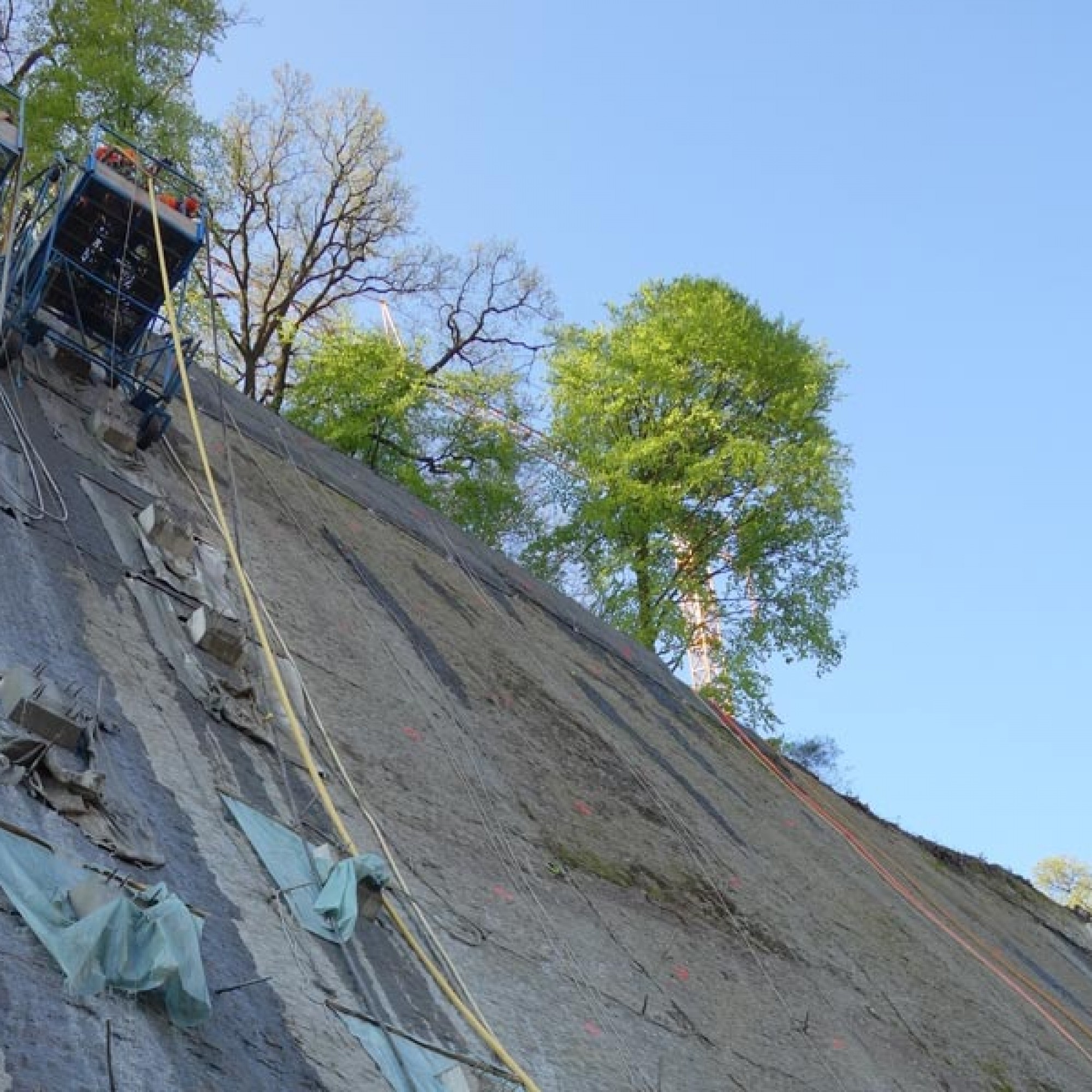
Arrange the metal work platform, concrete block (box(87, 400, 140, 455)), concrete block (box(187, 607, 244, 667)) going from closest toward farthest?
1. concrete block (box(187, 607, 244, 667))
2. concrete block (box(87, 400, 140, 455))
3. the metal work platform

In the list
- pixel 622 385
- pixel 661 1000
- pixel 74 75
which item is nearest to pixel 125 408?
pixel 661 1000

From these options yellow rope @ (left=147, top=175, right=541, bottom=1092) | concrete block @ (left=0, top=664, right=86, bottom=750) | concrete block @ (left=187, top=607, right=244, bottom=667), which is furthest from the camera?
concrete block @ (left=187, top=607, right=244, bottom=667)

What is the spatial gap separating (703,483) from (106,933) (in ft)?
59.0

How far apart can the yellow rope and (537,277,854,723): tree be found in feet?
40.2

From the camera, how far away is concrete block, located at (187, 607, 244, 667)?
748cm

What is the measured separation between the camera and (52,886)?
4.82m

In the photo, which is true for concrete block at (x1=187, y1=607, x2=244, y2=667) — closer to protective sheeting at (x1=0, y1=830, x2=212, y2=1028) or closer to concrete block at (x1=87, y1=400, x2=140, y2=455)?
concrete block at (x1=87, y1=400, x2=140, y2=455)

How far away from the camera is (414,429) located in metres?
22.2

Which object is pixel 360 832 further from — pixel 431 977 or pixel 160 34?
pixel 160 34

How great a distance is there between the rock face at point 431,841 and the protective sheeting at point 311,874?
8 cm

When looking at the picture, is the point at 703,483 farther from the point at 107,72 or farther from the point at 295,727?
the point at 295,727

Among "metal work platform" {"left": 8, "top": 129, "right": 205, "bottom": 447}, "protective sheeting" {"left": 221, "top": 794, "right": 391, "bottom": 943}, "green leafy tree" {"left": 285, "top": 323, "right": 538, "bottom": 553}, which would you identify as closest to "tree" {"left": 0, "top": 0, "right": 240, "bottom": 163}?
"green leafy tree" {"left": 285, "top": 323, "right": 538, "bottom": 553}

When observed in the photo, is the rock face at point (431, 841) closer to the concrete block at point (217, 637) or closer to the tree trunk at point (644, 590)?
the concrete block at point (217, 637)

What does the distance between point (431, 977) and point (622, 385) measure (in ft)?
Answer: 57.2
